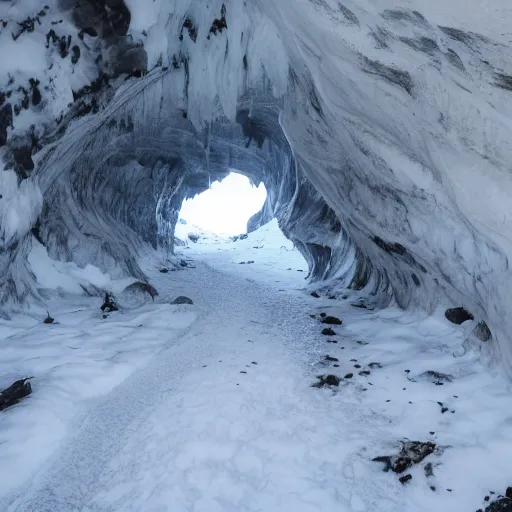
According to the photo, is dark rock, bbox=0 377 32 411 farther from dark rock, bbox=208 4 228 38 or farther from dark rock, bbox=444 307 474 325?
dark rock, bbox=208 4 228 38

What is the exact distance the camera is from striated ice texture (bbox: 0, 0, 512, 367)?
447 cm

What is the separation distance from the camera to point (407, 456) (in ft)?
11.9

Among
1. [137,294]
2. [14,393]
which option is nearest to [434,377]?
[14,393]

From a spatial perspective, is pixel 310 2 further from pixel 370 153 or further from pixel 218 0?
pixel 218 0

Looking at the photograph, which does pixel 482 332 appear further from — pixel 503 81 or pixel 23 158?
pixel 23 158

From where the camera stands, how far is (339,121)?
23.6 ft

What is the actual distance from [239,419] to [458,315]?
3.87 metres

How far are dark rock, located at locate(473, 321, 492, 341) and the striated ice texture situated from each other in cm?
25

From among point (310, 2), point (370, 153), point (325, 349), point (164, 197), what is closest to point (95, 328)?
point (325, 349)

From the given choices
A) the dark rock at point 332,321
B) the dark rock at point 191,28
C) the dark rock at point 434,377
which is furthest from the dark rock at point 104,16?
the dark rock at point 434,377

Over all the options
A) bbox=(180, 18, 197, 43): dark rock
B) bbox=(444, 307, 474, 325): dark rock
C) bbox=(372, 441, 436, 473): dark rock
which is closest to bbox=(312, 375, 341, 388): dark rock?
bbox=(372, 441, 436, 473): dark rock

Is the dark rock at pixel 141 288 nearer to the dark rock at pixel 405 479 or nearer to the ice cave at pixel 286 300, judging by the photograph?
the ice cave at pixel 286 300

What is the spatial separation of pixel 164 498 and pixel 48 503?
0.85 metres

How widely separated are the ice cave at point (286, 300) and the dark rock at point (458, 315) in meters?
0.04
